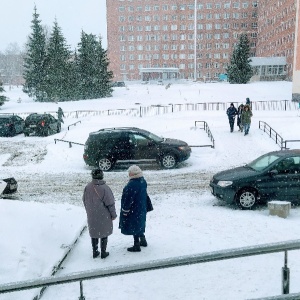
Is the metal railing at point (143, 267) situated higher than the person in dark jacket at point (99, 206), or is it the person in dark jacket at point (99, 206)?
the metal railing at point (143, 267)

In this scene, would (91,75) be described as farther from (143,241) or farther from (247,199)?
(143,241)

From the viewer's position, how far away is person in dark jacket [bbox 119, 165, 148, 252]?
A: 720cm

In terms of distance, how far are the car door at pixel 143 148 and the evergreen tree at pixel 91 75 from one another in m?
38.9

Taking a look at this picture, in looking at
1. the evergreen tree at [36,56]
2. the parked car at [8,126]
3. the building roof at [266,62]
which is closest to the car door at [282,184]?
the parked car at [8,126]

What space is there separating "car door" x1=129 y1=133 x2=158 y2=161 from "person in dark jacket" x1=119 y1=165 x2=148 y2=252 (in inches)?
357

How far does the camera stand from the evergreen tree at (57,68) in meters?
52.0

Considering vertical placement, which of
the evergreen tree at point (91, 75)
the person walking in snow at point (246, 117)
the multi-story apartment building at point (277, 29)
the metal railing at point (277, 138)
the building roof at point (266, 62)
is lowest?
the metal railing at point (277, 138)

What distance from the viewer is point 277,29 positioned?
88.9 metres

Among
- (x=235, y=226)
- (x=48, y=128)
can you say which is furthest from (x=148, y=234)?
(x=48, y=128)

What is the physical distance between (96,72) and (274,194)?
46358mm

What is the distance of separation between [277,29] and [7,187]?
87.9 m

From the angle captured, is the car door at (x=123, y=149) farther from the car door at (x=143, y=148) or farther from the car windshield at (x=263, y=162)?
the car windshield at (x=263, y=162)

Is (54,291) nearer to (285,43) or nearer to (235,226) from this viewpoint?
(235,226)

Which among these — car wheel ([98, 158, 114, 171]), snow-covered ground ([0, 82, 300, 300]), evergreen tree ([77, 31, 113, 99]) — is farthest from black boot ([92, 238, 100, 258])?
evergreen tree ([77, 31, 113, 99])
